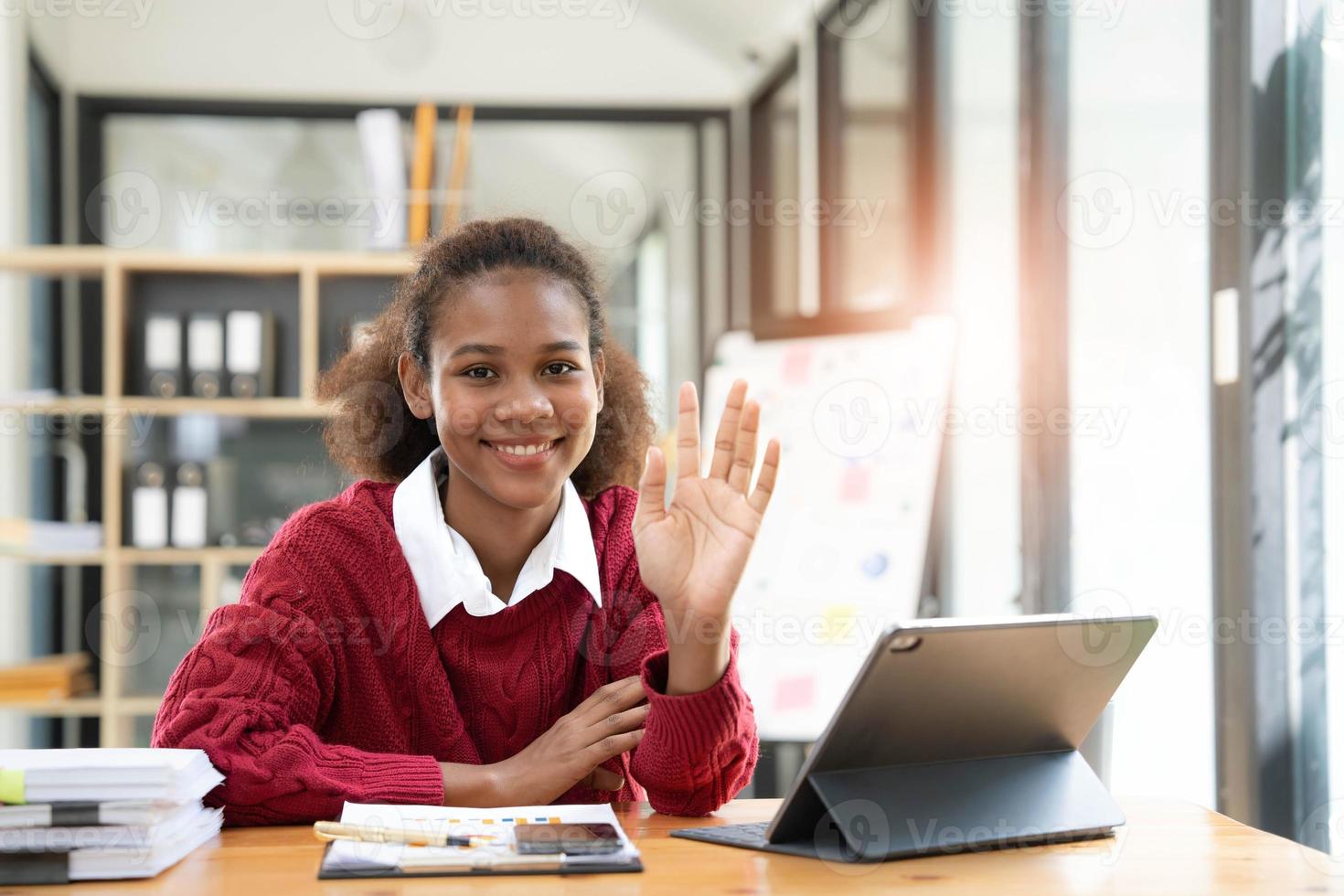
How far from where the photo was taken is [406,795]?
4.26 ft

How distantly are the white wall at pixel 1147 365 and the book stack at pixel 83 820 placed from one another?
1720 mm

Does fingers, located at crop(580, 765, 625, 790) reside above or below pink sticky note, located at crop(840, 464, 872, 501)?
below

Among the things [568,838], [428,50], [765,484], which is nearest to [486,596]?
[765,484]

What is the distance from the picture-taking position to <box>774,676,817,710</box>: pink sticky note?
2.92 metres

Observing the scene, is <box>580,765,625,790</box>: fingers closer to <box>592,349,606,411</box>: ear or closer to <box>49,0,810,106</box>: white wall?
<box>592,349,606,411</box>: ear

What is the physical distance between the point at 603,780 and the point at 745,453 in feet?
1.47

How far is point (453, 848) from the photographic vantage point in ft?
3.46

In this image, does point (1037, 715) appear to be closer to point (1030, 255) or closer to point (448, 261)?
point (448, 261)

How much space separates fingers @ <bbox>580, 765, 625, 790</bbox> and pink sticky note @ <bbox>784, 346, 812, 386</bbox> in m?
1.84

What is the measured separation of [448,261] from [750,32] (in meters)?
3.18

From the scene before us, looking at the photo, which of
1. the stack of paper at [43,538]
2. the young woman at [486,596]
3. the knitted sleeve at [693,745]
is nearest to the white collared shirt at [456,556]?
the young woman at [486,596]

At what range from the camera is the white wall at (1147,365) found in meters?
2.25

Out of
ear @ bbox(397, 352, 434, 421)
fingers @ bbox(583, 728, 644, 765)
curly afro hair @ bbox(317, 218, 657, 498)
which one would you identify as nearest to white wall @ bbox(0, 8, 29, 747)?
curly afro hair @ bbox(317, 218, 657, 498)

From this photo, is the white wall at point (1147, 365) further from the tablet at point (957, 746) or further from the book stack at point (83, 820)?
the book stack at point (83, 820)
